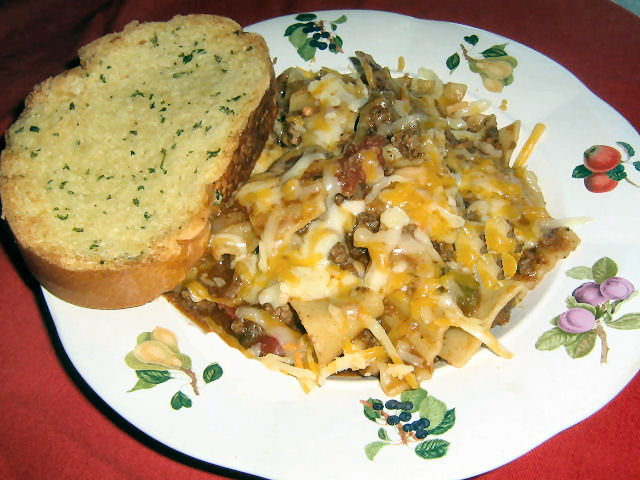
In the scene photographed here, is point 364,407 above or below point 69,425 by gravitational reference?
above

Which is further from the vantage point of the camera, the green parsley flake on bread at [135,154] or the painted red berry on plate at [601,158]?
the painted red berry on plate at [601,158]

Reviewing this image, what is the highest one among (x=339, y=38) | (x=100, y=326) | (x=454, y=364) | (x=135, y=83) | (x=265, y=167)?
(x=339, y=38)

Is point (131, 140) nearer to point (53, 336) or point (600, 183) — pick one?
point (53, 336)

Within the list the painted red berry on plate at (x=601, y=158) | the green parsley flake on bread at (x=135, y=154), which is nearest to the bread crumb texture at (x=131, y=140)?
the green parsley flake on bread at (x=135, y=154)

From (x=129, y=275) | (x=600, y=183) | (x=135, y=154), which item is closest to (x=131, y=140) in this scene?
(x=135, y=154)

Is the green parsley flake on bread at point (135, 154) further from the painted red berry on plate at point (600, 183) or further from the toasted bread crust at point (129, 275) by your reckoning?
the painted red berry on plate at point (600, 183)

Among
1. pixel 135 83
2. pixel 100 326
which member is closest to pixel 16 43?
pixel 135 83

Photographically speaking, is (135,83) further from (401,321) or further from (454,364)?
(454,364)
